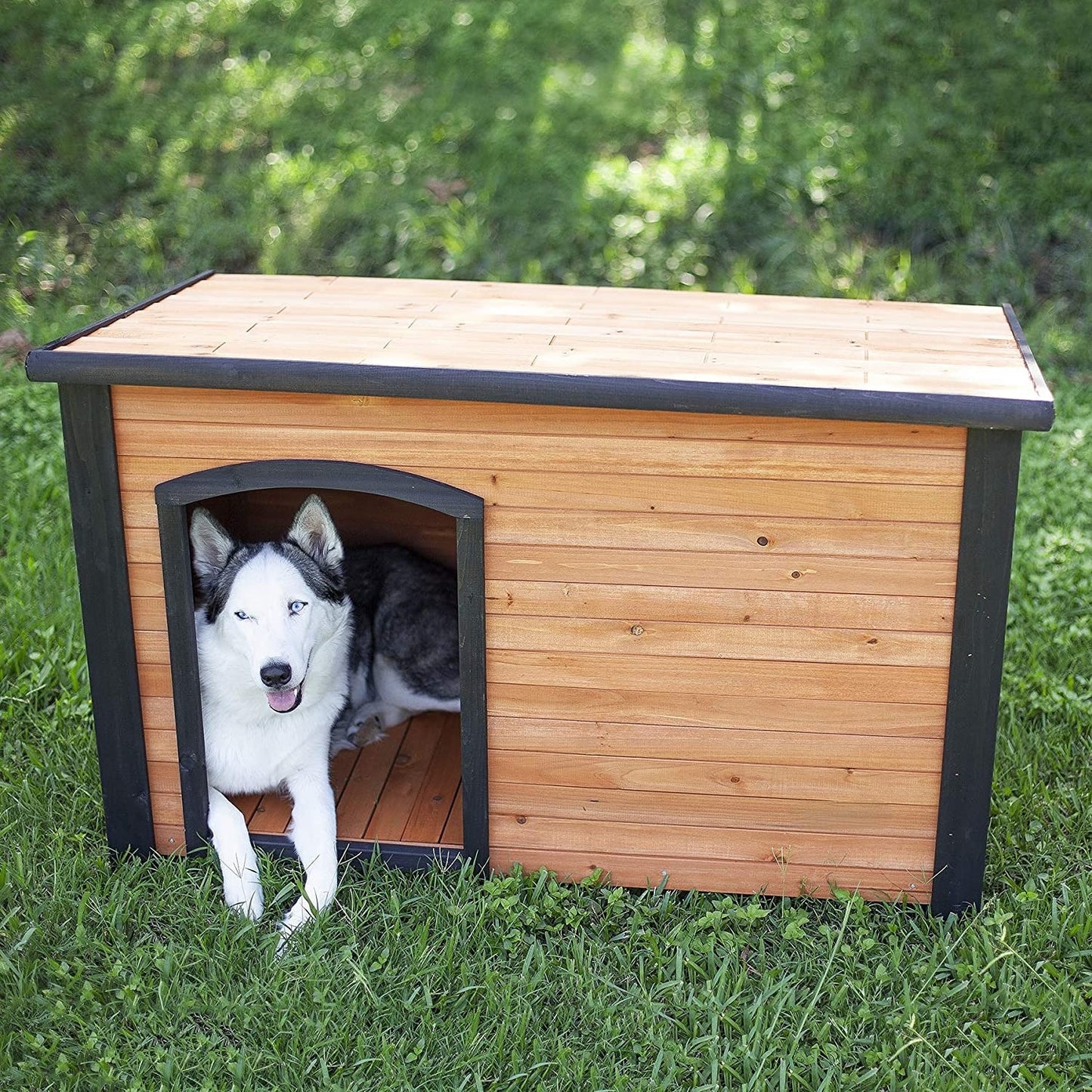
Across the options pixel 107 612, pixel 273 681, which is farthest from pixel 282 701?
pixel 107 612

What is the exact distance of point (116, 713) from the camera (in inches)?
142

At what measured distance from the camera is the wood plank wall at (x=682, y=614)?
10.7ft

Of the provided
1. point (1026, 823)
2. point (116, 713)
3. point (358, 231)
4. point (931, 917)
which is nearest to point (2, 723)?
point (116, 713)

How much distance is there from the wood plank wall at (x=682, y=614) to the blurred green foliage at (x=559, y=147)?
4.85 meters

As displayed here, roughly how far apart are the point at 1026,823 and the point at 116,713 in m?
2.81

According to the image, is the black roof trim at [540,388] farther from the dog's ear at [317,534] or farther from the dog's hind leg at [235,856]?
the dog's hind leg at [235,856]

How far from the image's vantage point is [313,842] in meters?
3.58

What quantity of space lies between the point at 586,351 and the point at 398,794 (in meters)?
1.64

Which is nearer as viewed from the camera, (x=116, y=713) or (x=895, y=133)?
(x=116, y=713)

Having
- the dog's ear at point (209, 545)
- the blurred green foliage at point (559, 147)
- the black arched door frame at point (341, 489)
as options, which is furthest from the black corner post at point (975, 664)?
the blurred green foliage at point (559, 147)

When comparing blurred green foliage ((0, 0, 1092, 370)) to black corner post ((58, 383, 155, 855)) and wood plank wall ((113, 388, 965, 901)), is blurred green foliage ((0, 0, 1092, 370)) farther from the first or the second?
wood plank wall ((113, 388, 965, 901))

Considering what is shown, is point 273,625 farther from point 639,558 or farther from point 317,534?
point 639,558

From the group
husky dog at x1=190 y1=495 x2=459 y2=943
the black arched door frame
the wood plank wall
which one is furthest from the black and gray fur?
the wood plank wall

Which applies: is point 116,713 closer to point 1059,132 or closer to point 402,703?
point 402,703
